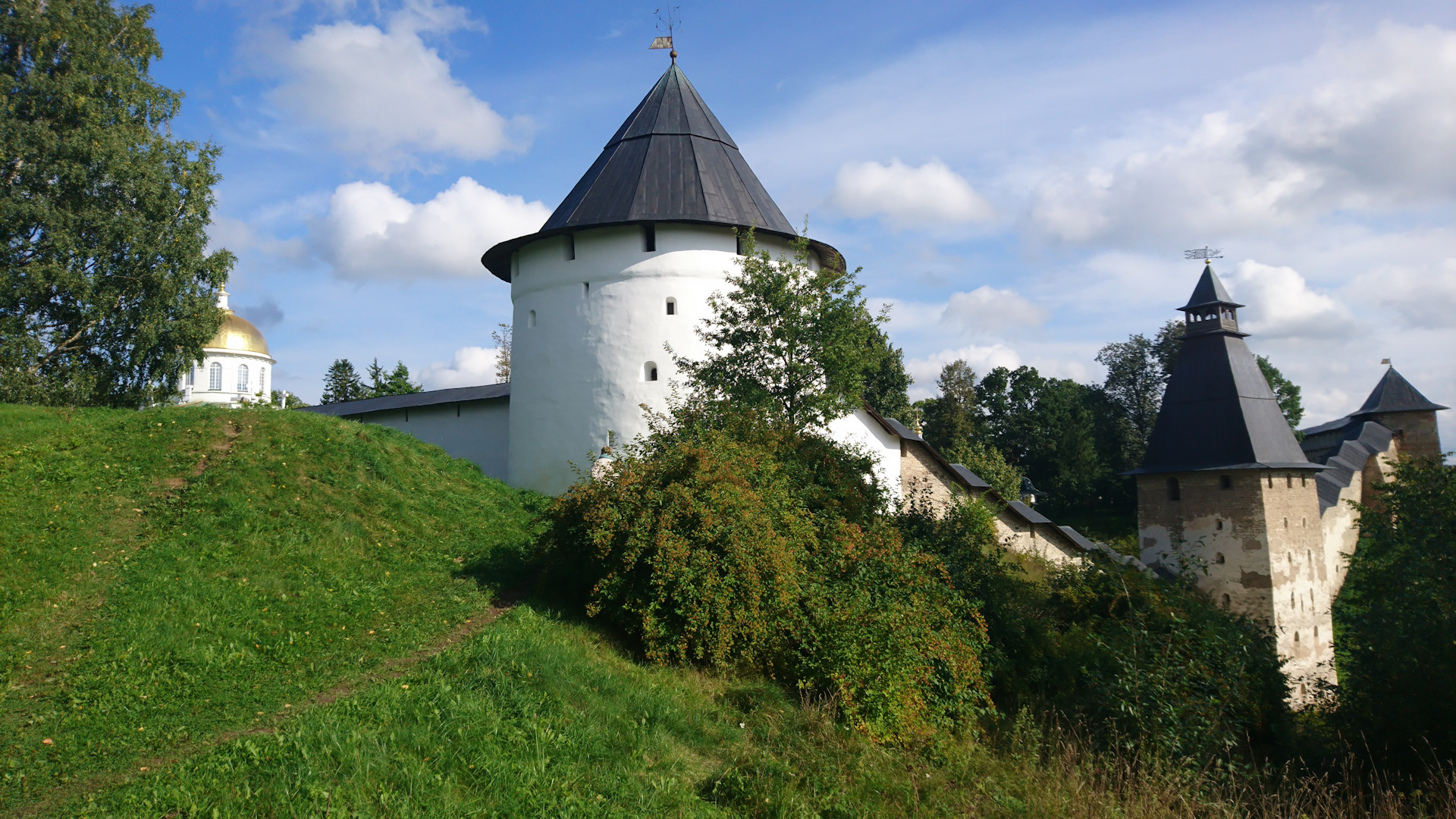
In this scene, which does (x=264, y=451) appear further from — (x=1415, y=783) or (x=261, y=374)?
(x=261, y=374)

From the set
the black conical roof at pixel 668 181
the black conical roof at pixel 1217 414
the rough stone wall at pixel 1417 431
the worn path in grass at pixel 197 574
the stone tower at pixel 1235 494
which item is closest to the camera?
the worn path in grass at pixel 197 574

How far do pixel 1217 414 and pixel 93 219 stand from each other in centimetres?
2621

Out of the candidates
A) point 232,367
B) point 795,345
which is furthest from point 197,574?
point 232,367

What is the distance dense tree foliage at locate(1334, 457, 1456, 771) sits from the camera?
725 cm

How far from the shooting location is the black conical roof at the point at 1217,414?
2161 cm

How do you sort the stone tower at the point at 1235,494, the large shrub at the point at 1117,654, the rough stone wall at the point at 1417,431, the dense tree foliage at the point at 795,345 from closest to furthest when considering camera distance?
the large shrub at the point at 1117,654 → the dense tree foliage at the point at 795,345 → the stone tower at the point at 1235,494 → the rough stone wall at the point at 1417,431

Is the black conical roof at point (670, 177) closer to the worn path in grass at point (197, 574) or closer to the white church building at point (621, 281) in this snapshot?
the white church building at point (621, 281)

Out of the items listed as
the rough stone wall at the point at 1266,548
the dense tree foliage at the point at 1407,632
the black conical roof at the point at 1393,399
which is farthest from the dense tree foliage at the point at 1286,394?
the dense tree foliage at the point at 1407,632

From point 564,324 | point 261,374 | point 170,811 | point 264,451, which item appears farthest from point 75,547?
point 261,374

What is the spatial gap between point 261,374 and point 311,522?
34307mm

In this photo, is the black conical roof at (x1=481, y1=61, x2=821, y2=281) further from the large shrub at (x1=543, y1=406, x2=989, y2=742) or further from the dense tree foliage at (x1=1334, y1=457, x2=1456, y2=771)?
the dense tree foliage at (x1=1334, y1=457, x2=1456, y2=771)

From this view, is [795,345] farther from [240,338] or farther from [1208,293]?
[240,338]

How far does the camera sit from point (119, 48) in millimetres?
17844

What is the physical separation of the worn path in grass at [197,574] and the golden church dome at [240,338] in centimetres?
2786
